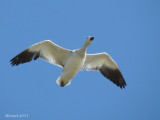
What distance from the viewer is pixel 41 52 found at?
15.4 metres

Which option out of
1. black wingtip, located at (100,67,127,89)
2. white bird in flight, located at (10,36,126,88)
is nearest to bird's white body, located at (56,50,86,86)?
white bird in flight, located at (10,36,126,88)

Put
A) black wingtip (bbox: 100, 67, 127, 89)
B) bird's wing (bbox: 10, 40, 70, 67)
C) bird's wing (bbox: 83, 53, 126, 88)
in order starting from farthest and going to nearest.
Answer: black wingtip (bbox: 100, 67, 127, 89) → bird's wing (bbox: 83, 53, 126, 88) → bird's wing (bbox: 10, 40, 70, 67)

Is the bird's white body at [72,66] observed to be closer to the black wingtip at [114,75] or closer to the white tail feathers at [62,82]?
the white tail feathers at [62,82]

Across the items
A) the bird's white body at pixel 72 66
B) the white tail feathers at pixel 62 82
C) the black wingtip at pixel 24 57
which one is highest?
the black wingtip at pixel 24 57

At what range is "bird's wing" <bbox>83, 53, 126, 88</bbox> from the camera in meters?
15.9

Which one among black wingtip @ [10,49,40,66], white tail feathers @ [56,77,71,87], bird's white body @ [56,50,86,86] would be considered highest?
black wingtip @ [10,49,40,66]

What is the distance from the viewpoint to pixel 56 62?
51.5 feet

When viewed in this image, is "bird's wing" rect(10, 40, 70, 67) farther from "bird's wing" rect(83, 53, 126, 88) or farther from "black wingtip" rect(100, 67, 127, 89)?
"black wingtip" rect(100, 67, 127, 89)

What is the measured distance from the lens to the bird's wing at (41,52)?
15195mm

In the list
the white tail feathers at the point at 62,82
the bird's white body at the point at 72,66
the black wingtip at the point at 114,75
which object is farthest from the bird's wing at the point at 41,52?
the black wingtip at the point at 114,75

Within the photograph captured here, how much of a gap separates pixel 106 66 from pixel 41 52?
279 cm

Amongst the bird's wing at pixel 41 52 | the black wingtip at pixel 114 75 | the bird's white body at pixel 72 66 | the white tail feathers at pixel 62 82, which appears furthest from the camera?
the black wingtip at pixel 114 75

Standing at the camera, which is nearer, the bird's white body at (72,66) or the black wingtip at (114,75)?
the bird's white body at (72,66)

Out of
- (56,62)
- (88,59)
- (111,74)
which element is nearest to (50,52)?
(56,62)
